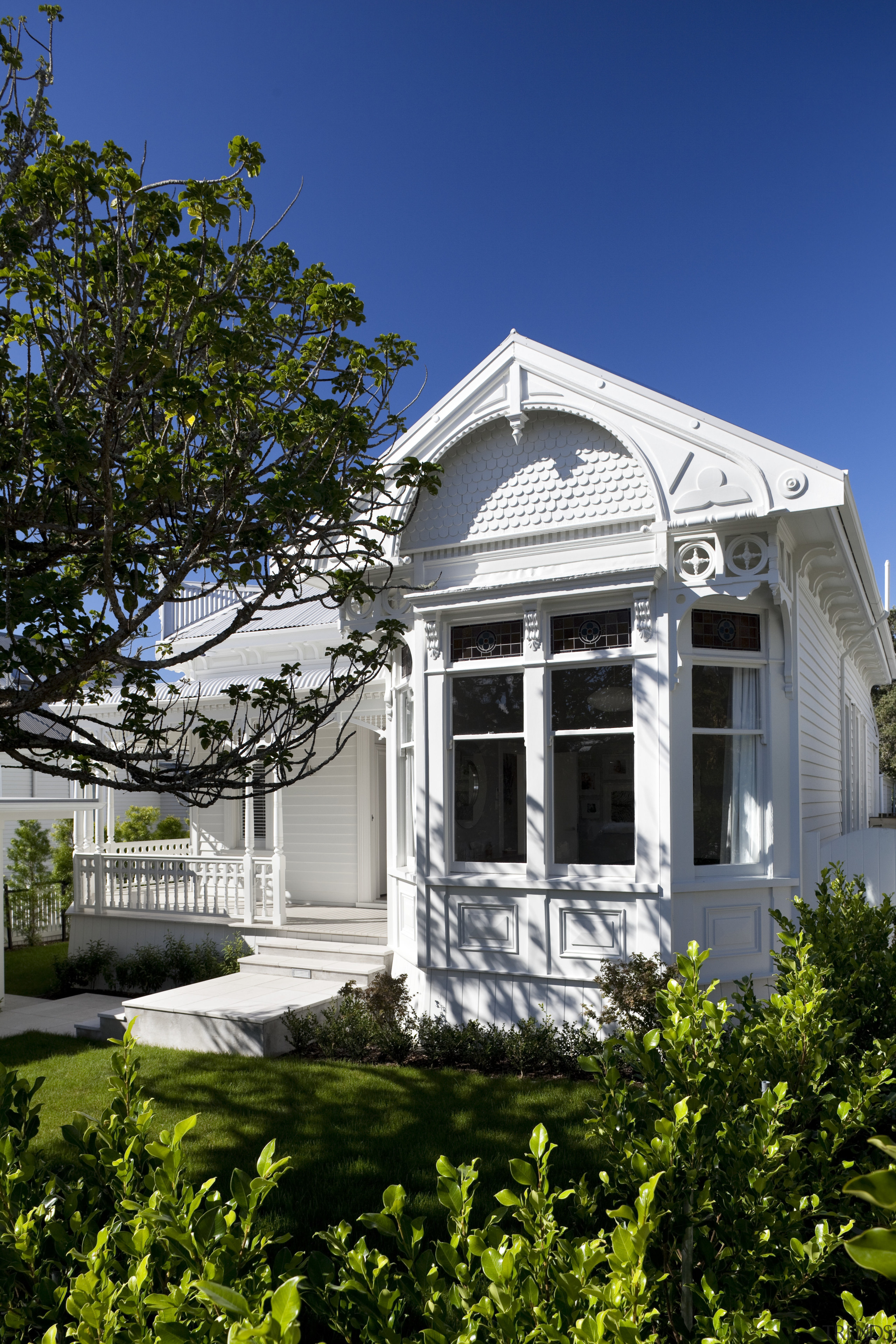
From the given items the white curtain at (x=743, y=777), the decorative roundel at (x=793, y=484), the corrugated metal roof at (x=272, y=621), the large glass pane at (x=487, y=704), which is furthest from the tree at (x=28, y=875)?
the decorative roundel at (x=793, y=484)

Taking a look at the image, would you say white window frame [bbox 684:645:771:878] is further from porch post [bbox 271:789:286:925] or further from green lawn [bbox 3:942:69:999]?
green lawn [bbox 3:942:69:999]

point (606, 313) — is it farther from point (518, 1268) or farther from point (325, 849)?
point (518, 1268)

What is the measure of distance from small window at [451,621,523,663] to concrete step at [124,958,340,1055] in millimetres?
4067

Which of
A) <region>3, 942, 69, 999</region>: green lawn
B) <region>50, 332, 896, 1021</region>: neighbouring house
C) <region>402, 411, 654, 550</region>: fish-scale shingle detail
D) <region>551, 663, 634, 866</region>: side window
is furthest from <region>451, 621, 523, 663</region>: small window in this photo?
<region>3, 942, 69, 999</region>: green lawn

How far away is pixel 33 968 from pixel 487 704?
10.4 meters

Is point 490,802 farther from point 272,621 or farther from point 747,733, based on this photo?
point 272,621

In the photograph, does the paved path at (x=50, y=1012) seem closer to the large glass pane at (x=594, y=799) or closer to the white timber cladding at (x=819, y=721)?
the large glass pane at (x=594, y=799)

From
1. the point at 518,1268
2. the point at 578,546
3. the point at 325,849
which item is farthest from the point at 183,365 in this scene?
the point at 325,849

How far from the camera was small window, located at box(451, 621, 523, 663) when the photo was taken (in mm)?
8750

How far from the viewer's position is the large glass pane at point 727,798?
8125 millimetres

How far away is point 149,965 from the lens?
12023mm

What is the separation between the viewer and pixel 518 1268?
6.00 ft

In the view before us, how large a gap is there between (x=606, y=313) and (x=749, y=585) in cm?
665

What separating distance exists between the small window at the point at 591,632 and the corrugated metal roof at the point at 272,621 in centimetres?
605
